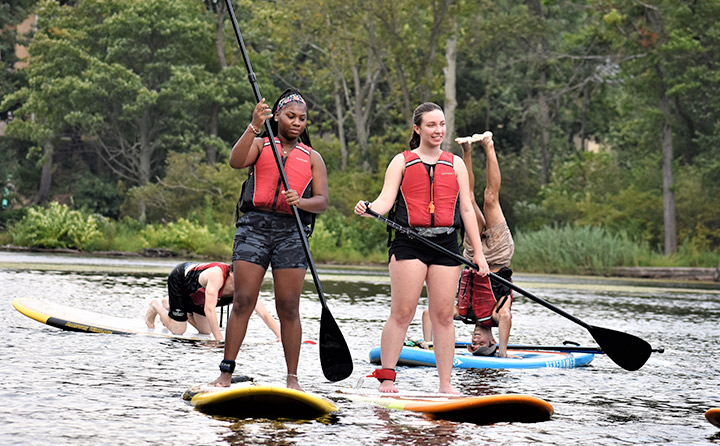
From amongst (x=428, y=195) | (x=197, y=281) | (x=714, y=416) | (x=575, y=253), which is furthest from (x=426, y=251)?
(x=575, y=253)

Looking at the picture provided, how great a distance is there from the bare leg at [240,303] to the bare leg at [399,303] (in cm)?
97

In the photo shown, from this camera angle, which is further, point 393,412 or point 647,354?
point 647,354

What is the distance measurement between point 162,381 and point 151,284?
1164 centimetres

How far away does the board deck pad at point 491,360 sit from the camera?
893 cm

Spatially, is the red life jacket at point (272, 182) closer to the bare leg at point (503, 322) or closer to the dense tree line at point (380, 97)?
the bare leg at point (503, 322)

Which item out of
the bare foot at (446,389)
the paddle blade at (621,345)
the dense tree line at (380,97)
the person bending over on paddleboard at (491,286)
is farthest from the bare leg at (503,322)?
the dense tree line at (380,97)

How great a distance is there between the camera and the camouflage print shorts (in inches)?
256

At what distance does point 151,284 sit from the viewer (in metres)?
18.9

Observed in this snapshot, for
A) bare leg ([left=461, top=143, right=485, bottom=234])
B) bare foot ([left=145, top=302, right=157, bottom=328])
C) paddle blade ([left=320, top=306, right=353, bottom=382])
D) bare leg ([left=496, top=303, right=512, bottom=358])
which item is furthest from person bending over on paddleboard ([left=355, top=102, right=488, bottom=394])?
bare foot ([left=145, top=302, right=157, bottom=328])

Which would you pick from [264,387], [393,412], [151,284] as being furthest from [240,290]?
[151,284]

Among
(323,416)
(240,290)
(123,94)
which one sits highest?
(123,94)

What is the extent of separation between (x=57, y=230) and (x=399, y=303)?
93.7ft

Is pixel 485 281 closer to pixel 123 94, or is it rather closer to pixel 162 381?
pixel 162 381

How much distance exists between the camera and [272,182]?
6551mm
